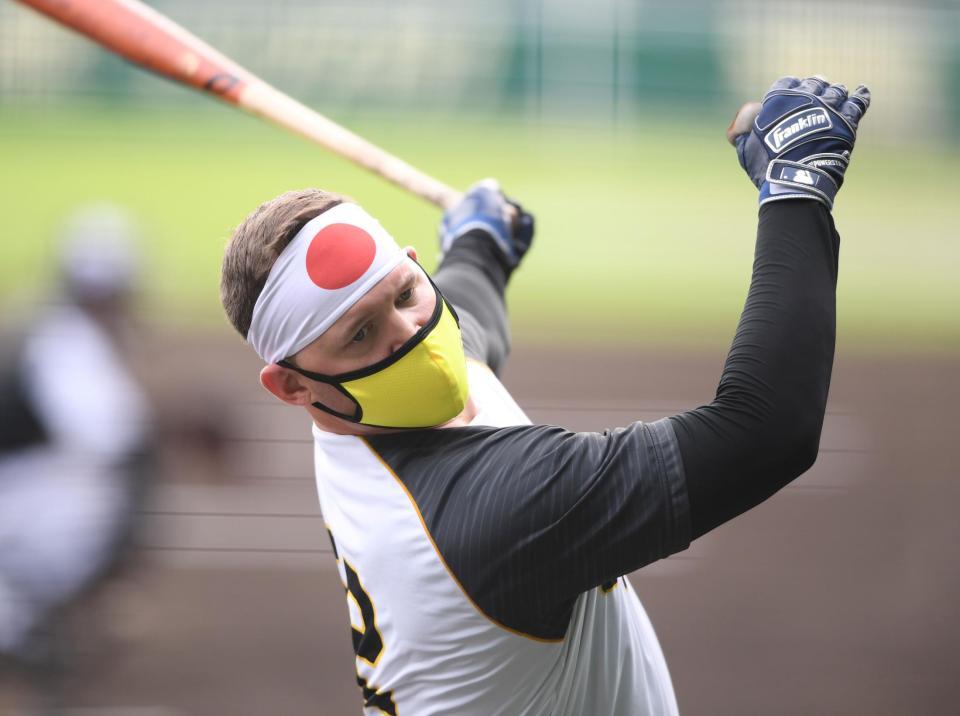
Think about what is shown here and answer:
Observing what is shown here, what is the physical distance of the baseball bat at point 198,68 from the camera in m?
1.67

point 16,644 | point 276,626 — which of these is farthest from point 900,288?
point 16,644

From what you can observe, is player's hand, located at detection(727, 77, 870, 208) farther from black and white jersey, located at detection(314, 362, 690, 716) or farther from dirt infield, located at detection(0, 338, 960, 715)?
dirt infield, located at detection(0, 338, 960, 715)

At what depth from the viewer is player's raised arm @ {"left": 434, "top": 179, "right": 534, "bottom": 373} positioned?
172 cm

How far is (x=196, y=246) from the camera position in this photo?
6.04m

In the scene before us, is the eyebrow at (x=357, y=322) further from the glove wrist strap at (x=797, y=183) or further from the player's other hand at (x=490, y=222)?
the player's other hand at (x=490, y=222)

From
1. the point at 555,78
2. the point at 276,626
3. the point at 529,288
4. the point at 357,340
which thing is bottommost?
the point at 276,626

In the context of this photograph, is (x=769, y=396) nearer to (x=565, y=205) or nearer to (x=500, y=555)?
(x=500, y=555)

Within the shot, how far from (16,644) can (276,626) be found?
1.12 metres

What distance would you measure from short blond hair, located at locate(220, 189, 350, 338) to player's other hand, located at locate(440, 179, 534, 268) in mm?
692

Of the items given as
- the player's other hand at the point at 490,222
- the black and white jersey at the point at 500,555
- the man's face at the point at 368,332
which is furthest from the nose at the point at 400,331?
the player's other hand at the point at 490,222

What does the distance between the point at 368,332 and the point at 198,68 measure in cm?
90

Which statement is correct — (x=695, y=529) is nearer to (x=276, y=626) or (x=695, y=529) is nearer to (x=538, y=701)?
(x=538, y=701)

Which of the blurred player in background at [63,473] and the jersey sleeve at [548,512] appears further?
the blurred player in background at [63,473]

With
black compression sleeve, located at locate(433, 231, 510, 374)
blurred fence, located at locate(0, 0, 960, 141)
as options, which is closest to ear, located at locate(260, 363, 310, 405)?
black compression sleeve, located at locate(433, 231, 510, 374)
